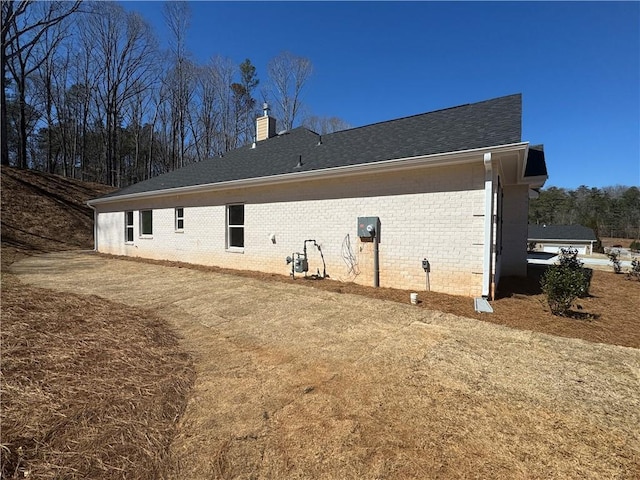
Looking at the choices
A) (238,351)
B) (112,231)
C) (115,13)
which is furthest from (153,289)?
(115,13)

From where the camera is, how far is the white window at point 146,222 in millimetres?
13484

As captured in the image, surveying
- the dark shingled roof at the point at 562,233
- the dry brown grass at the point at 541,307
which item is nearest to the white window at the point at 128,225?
the dry brown grass at the point at 541,307

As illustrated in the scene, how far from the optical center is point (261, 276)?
880cm

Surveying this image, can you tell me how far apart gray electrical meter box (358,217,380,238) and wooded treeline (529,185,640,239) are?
51236mm

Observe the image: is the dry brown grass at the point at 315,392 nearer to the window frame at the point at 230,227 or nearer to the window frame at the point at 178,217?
the window frame at the point at 230,227

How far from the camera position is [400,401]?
2570 mm

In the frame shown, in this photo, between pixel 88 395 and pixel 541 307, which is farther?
pixel 541 307

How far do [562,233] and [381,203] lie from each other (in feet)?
103

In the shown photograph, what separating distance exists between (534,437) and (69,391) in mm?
3598

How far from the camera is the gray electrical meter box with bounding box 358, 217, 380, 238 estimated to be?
7046 mm

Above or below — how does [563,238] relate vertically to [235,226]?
below

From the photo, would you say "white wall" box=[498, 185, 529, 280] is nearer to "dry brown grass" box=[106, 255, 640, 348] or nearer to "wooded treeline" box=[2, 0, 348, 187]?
"dry brown grass" box=[106, 255, 640, 348]

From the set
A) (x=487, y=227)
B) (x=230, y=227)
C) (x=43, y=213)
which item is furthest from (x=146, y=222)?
(x=487, y=227)

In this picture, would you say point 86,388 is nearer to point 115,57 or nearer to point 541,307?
point 541,307
